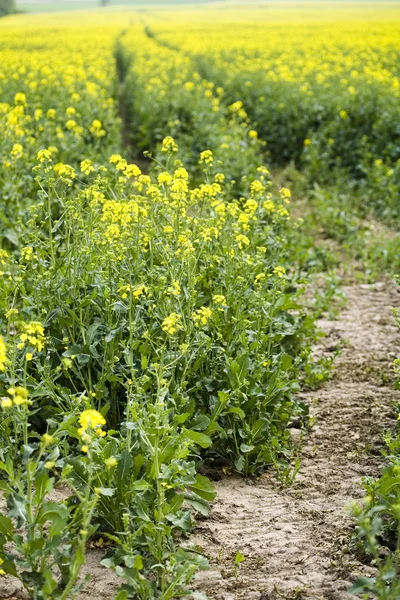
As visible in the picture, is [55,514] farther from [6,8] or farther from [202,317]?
[6,8]

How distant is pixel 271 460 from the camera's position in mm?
4379

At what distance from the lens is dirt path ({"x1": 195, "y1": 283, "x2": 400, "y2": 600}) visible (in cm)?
338

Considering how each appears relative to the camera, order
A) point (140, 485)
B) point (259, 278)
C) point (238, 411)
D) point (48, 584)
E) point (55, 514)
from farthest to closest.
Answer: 1. point (259, 278)
2. point (238, 411)
3. point (140, 485)
4. point (55, 514)
5. point (48, 584)

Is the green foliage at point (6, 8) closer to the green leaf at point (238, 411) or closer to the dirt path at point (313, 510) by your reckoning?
the dirt path at point (313, 510)

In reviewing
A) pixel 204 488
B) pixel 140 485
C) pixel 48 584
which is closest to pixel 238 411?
pixel 204 488

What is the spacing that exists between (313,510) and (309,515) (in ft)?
0.18

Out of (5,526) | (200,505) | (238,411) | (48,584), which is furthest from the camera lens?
(238,411)

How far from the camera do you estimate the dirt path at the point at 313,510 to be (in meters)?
3.38

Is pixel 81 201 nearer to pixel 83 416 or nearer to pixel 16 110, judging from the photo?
pixel 83 416

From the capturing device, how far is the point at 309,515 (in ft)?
12.8

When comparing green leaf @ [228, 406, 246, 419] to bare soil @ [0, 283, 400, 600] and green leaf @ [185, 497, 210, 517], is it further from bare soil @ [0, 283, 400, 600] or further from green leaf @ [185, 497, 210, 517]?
green leaf @ [185, 497, 210, 517]

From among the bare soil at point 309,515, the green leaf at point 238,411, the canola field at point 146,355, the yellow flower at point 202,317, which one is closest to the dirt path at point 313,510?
the bare soil at point 309,515

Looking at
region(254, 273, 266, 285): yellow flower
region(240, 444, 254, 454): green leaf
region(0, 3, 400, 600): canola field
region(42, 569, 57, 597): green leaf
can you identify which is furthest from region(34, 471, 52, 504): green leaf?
region(254, 273, 266, 285): yellow flower

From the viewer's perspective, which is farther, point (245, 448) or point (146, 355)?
point (146, 355)
